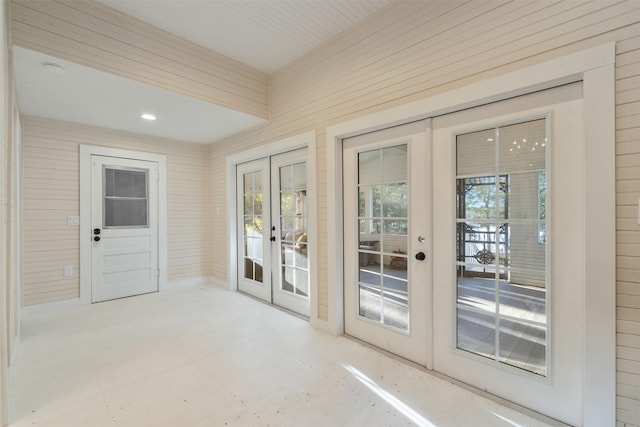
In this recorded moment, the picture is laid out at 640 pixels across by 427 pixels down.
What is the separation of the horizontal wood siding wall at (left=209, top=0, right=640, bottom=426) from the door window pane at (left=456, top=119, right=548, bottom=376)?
0.37 m

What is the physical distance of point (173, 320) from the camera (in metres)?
3.37

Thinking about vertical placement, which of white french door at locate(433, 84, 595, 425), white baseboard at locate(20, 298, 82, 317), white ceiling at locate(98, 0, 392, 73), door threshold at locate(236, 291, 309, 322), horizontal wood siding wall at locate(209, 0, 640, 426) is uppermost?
white ceiling at locate(98, 0, 392, 73)

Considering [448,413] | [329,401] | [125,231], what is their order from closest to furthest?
[448,413]
[329,401]
[125,231]

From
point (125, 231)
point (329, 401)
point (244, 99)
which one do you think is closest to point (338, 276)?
point (329, 401)

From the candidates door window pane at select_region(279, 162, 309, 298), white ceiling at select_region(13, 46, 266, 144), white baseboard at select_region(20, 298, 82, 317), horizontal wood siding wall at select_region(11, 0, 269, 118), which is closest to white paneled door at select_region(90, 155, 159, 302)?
white baseboard at select_region(20, 298, 82, 317)

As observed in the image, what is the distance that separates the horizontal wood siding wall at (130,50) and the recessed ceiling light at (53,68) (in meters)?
0.16

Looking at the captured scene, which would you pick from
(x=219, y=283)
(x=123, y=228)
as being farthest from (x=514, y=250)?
(x=123, y=228)

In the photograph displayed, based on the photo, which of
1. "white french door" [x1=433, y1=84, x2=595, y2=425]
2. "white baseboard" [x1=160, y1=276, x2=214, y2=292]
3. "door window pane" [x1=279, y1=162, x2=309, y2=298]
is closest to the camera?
"white french door" [x1=433, y1=84, x2=595, y2=425]

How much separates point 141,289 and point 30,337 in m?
1.56

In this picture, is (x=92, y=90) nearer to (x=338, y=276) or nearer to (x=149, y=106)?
(x=149, y=106)

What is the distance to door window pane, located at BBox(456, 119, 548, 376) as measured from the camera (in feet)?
6.09

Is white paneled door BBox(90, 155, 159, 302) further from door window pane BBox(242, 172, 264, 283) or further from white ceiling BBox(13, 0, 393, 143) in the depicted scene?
door window pane BBox(242, 172, 264, 283)

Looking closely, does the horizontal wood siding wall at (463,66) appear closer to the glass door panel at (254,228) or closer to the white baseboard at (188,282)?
the glass door panel at (254,228)

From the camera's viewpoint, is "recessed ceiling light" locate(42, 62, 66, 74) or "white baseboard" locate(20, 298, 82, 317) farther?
"white baseboard" locate(20, 298, 82, 317)
